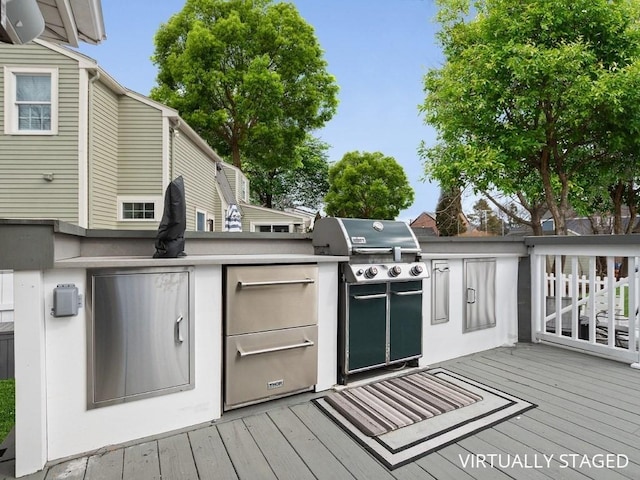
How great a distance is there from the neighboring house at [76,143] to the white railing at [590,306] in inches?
285

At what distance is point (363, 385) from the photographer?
2.89 metres

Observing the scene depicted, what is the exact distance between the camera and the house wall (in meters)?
7.66

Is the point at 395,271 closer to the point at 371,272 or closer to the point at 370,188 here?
the point at 371,272

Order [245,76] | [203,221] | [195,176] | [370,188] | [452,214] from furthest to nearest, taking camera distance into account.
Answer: [370,188] < [245,76] < [452,214] < [203,221] < [195,176]

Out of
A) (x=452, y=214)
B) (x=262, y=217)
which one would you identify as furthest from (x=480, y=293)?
(x=262, y=217)

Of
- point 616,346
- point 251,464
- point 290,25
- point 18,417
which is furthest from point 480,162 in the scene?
point 290,25

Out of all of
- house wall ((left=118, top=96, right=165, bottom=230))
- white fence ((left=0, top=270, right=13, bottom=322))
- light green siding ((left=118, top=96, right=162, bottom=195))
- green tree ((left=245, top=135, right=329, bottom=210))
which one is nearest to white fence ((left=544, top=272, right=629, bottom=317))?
white fence ((left=0, top=270, right=13, bottom=322))

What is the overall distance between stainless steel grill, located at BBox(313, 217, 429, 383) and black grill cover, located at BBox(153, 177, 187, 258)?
1.25m

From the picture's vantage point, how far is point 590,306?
3.63 meters

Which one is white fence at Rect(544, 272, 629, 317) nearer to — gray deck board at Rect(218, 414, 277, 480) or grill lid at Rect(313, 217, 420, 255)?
grill lid at Rect(313, 217, 420, 255)

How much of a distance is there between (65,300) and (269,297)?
119 centimetres

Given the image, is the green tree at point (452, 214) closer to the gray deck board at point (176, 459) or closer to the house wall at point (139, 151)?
the house wall at point (139, 151)

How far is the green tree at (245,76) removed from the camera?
43.3ft

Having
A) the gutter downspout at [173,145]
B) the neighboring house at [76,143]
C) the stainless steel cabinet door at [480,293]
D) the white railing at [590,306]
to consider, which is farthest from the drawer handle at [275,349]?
the gutter downspout at [173,145]
